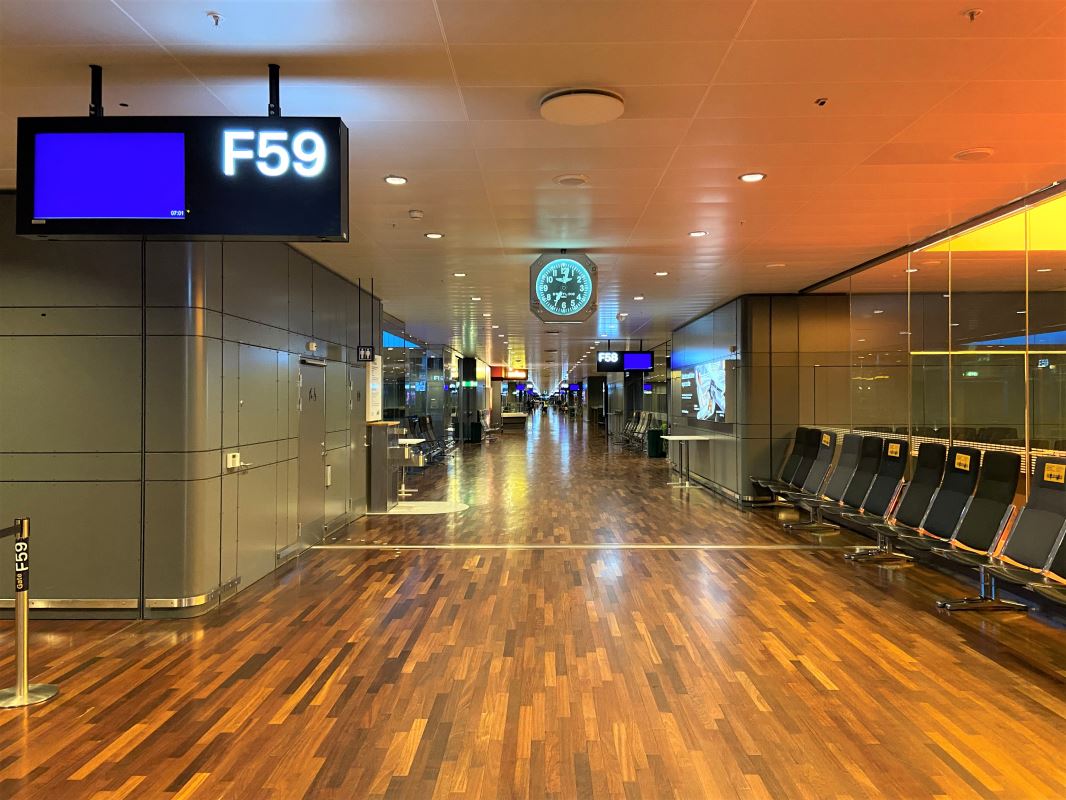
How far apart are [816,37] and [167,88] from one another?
301cm

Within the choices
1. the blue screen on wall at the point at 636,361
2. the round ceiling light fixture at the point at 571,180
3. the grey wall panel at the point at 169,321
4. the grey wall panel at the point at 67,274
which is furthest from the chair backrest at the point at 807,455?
the blue screen on wall at the point at 636,361

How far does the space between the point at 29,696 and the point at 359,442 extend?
5.73 m

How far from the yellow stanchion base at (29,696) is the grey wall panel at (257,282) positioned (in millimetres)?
2790

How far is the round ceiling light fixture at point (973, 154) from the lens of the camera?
4.17m

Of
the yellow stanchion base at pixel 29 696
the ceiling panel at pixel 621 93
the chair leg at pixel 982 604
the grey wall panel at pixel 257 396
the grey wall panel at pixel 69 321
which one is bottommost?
the yellow stanchion base at pixel 29 696

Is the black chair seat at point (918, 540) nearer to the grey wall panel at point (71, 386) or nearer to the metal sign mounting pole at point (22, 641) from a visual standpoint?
the metal sign mounting pole at point (22, 641)

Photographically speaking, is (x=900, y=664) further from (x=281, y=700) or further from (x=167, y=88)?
(x=167, y=88)

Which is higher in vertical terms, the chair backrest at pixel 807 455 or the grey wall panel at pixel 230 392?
the grey wall panel at pixel 230 392

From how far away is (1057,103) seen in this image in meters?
3.49

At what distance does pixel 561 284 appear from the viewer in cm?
673

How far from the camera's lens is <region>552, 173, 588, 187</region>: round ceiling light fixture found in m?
4.65

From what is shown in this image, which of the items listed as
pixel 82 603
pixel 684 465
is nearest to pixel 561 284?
pixel 82 603

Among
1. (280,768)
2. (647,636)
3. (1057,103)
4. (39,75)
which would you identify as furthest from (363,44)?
(647,636)

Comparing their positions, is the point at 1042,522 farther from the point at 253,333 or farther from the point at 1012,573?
the point at 253,333
